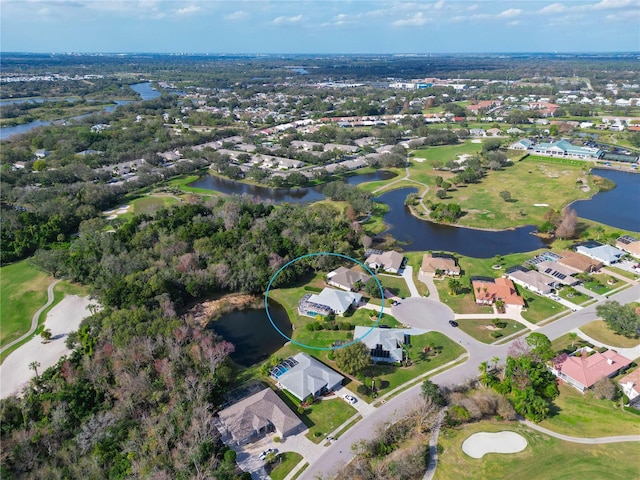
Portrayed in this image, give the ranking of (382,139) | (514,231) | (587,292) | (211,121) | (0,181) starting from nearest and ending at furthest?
(587,292) → (514,231) → (0,181) → (382,139) → (211,121)

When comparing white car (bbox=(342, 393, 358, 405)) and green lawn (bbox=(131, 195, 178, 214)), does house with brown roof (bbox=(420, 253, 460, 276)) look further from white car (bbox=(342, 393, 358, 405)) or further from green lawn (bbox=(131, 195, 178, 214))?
green lawn (bbox=(131, 195, 178, 214))

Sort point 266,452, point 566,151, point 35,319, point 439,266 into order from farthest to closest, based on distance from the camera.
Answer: point 566,151 < point 439,266 < point 35,319 < point 266,452

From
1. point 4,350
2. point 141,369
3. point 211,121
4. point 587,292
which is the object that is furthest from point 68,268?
point 211,121

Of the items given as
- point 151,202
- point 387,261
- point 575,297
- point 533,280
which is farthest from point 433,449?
point 151,202

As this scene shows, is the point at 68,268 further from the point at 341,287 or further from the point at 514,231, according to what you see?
the point at 514,231

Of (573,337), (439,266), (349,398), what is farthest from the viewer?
(439,266)

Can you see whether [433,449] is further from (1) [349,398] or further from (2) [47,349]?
(2) [47,349]

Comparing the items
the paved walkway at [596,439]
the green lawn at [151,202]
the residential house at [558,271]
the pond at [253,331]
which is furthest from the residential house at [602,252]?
the green lawn at [151,202]
